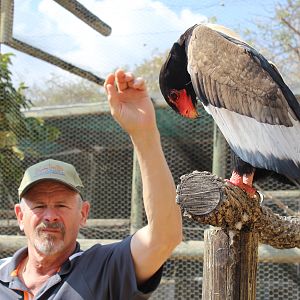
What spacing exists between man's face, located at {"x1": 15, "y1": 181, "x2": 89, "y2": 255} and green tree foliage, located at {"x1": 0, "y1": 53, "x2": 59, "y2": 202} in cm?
265

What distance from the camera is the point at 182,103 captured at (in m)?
3.13

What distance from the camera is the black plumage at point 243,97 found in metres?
2.65

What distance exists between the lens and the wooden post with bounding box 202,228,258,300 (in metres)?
1.88

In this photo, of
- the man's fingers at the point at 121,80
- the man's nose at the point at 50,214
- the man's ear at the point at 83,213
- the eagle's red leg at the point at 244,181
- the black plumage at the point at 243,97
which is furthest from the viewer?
the black plumage at the point at 243,97

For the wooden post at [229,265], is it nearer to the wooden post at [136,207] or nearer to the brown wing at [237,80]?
the brown wing at [237,80]

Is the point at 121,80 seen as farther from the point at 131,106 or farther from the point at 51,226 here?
the point at 51,226

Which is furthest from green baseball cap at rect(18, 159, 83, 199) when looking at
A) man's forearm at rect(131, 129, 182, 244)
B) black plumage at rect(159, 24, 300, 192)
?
black plumage at rect(159, 24, 300, 192)

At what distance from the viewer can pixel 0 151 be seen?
4.77 m

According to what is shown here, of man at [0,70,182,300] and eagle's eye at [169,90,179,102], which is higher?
eagle's eye at [169,90,179,102]

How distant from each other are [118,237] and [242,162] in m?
2.51

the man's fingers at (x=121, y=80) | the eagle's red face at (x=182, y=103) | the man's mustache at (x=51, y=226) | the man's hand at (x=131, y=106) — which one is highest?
the eagle's red face at (x=182, y=103)

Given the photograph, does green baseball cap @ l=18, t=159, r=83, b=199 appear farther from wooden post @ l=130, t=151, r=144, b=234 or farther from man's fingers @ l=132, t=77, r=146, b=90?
wooden post @ l=130, t=151, r=144, b=234

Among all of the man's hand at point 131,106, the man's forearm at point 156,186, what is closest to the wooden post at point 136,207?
the man's forearm at point 156,186

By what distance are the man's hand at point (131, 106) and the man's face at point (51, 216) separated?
518 millimetres
